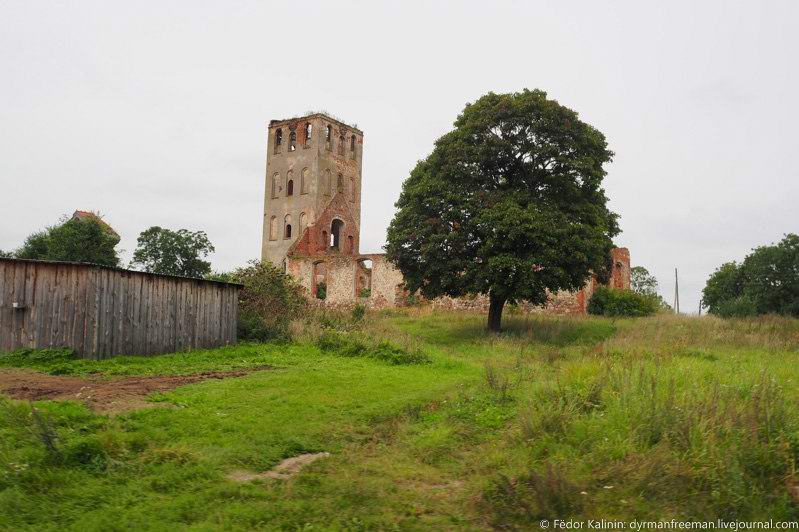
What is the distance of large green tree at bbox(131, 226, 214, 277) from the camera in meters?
44.8

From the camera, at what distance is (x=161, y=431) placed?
7156mm

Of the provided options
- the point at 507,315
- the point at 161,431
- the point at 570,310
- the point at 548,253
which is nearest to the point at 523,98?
the point at 548,253

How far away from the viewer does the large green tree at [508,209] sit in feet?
66.8

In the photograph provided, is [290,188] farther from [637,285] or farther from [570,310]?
[637,285]

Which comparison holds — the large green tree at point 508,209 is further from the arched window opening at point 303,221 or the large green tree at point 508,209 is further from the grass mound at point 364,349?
the arched window opening at point 303,221

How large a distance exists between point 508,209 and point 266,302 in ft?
27.5

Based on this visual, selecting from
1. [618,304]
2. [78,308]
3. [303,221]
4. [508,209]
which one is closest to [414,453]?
[78,308]

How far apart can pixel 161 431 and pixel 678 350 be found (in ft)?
41.9

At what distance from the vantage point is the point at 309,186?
163 ft

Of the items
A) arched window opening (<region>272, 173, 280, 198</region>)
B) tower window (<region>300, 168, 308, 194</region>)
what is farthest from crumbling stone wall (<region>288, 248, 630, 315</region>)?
arched window opening (<region>272, 173, 280, 198</region>)

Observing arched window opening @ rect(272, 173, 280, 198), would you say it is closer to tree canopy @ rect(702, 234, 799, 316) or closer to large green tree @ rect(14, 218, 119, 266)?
large green tree @ rect(14, 218, 119, 266)

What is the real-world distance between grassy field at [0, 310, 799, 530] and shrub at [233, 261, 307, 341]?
733 cm

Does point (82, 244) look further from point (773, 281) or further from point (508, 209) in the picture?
point (773, 281)

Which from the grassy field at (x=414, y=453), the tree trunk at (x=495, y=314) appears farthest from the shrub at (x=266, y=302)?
the grassy field at (x=414, y=453)
